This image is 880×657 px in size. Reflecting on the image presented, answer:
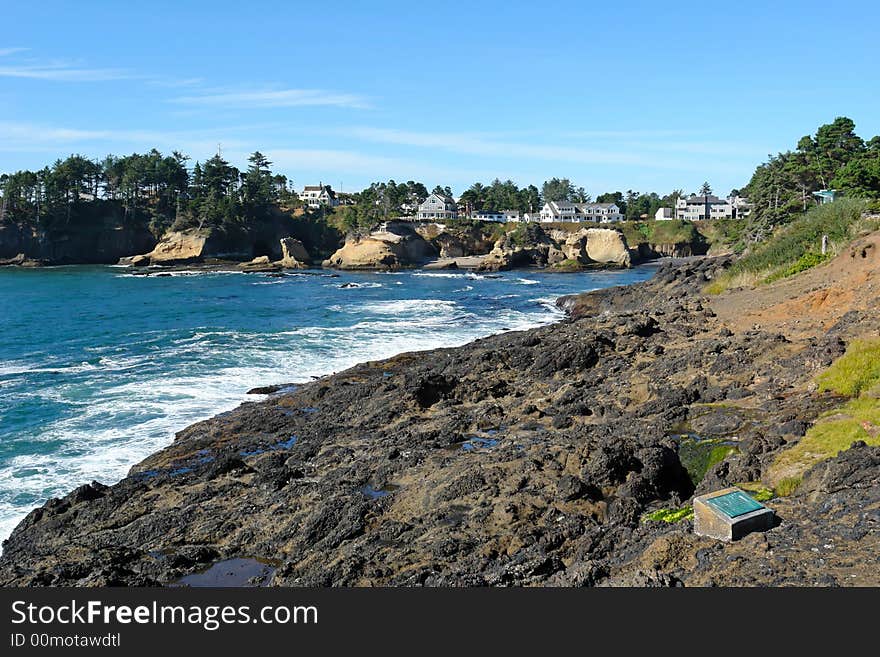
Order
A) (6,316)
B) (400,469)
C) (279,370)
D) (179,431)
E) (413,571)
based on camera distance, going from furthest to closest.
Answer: (6,316) → (279,370) → (179,431) → (400,469) → (413,571)

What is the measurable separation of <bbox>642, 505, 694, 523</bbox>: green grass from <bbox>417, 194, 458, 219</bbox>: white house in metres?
117

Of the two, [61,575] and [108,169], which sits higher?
[108,169]

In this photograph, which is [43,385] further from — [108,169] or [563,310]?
[108,169]

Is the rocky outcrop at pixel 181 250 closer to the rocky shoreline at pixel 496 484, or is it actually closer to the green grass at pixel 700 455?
the rocky shoreline at pixel 496 484

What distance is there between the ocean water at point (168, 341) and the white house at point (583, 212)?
5534 centimetres

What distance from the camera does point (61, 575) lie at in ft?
44.2

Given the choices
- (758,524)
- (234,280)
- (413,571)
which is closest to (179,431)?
(413,571)

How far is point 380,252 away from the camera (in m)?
97.9

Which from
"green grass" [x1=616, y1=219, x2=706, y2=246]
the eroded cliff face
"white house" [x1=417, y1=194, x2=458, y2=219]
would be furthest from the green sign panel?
"white house" [x1=417, y1=194, x2=458, y2=219]

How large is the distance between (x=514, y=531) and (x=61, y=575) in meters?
8.45

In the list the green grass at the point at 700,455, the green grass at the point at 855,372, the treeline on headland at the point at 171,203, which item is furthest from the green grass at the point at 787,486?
the treeline on headland at the point at 171,203

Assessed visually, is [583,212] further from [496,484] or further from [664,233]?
[496,484]

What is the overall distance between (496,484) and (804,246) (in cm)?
3079

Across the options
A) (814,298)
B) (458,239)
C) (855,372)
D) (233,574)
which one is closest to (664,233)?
(458,239)
